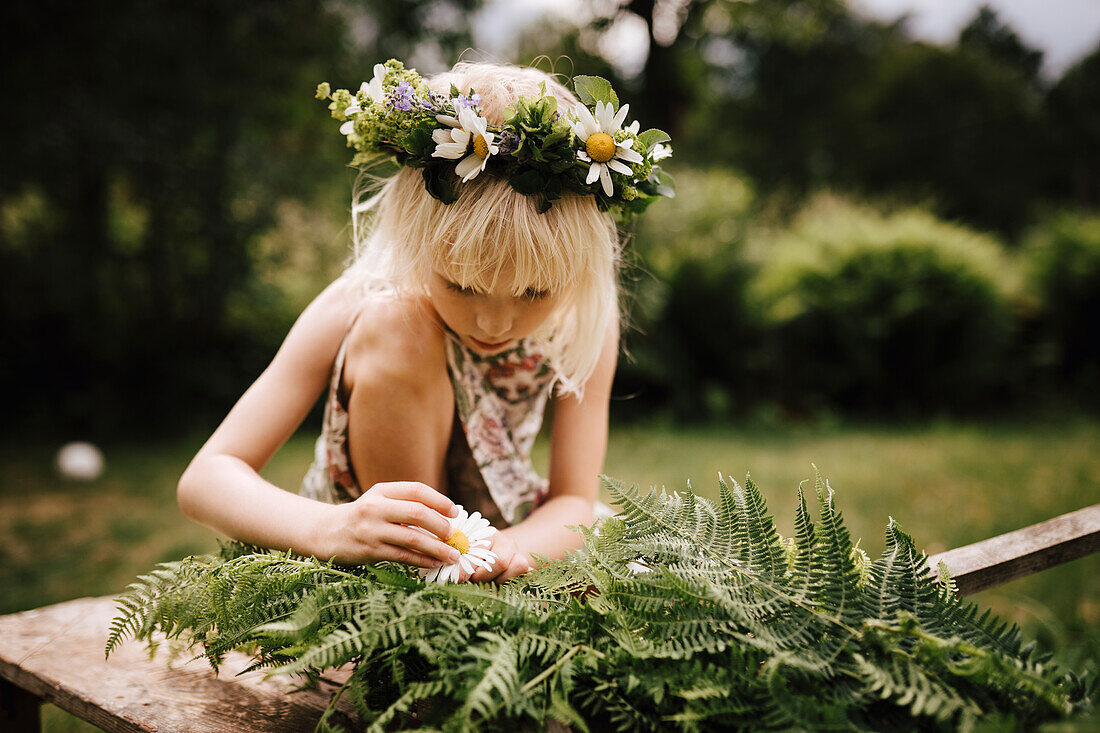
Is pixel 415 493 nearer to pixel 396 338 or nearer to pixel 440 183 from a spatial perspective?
pixel 396 338

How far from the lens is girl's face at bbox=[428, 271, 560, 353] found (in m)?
1.62

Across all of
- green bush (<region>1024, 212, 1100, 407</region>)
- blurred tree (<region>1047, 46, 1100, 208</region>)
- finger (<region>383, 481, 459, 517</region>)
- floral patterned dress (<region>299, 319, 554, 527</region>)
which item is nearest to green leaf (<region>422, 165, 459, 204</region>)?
floral patterned dress (<region>299, 319, 554, 527</region>)

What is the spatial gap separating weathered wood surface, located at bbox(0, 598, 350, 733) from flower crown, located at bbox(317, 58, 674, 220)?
3.64 ft

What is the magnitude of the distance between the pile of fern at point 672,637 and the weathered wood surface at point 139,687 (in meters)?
0.19

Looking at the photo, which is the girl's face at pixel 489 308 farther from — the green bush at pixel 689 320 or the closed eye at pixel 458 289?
the green bush at pixel 689 320

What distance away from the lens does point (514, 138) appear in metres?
1.52

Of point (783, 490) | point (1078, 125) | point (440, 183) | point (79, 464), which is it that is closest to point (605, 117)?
point (440, 183)

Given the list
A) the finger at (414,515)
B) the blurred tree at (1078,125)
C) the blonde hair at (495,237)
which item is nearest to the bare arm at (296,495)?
the finger at (414,515)

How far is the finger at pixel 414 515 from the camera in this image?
1234 millimetres

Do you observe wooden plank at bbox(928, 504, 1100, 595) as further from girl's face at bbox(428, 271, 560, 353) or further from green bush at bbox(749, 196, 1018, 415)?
green bush at bbox(749, 196, 1018, 415)

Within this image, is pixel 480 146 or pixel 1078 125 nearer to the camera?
pixel 480 146

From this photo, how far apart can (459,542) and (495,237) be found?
66 centimetres

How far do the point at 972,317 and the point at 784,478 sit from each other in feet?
11.5

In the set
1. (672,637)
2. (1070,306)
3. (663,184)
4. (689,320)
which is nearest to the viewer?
(672,637)
